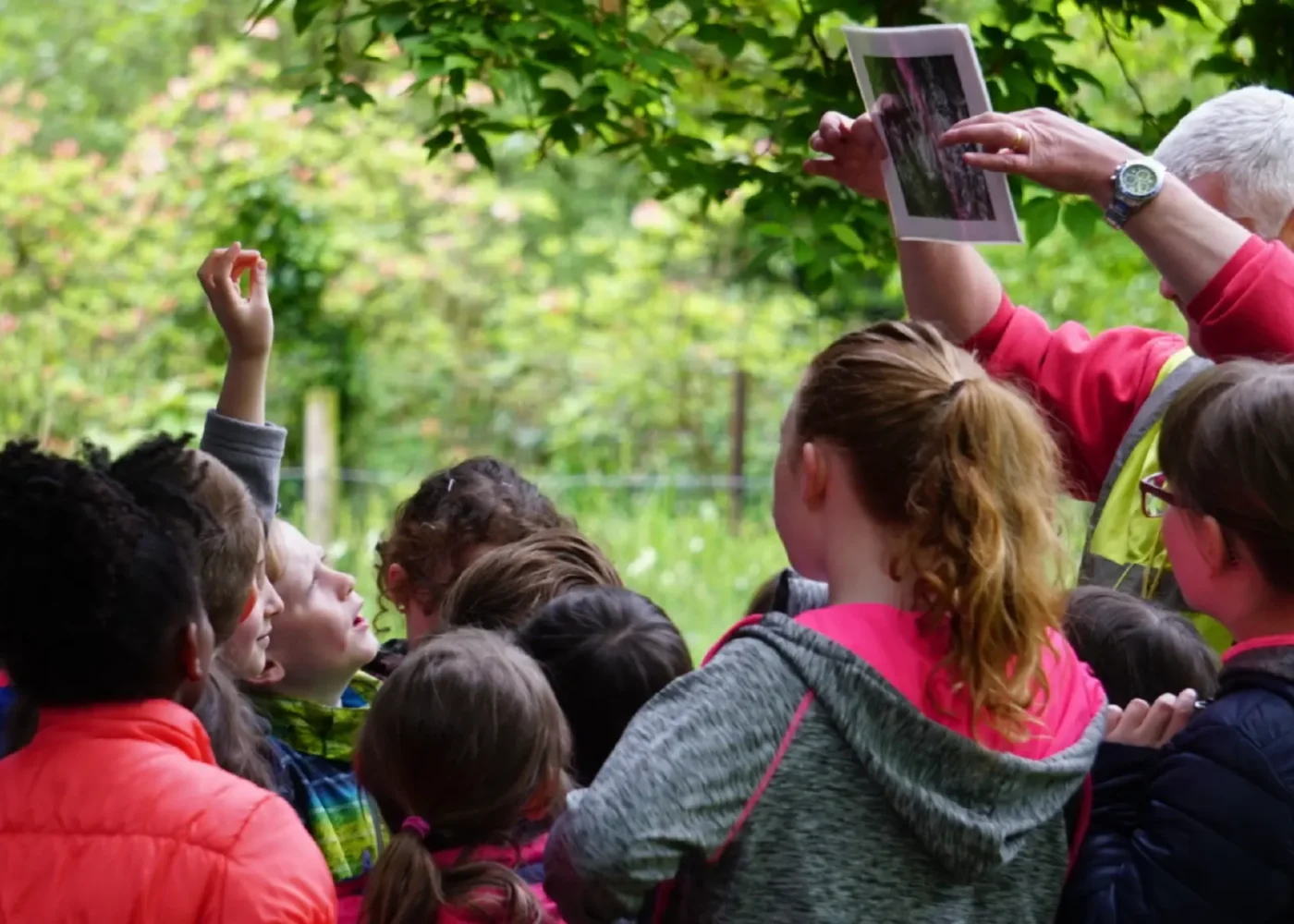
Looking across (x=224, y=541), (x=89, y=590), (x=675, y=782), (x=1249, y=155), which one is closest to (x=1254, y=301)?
(x=1249, y=155)

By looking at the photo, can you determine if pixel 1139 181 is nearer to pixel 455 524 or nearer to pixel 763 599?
pixel 763 599

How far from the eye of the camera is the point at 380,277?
1148cm

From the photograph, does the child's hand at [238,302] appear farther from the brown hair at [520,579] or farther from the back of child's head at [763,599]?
the back of child's head at [763,599]

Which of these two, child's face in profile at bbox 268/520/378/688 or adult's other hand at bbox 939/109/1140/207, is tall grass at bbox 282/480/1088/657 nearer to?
child's face in profile at bbox 268/520/378/688

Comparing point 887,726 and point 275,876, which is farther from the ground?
point 887,726

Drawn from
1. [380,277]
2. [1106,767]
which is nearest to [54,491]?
[1106,767]

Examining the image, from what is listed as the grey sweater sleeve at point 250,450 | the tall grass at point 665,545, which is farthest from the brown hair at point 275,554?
the tall grass at point 665,545

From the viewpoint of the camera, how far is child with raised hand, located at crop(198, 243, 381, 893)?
2309 mm

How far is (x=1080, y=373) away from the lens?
2.69m

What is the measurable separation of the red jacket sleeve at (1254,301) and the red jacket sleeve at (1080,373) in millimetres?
354

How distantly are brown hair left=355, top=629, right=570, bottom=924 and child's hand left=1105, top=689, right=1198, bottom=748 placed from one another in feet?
2.18

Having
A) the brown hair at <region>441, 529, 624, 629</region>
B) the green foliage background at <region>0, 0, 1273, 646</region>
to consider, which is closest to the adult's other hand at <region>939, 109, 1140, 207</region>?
the brown hair at <region>441, 529, 624, 629</region>

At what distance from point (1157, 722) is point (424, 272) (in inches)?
406

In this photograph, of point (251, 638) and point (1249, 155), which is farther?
point (1249, 155)
